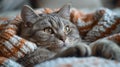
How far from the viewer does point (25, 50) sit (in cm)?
119

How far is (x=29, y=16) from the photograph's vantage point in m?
1.33

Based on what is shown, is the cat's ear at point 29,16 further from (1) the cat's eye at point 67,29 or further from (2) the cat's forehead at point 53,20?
(1) the cat's eye at point 67,29

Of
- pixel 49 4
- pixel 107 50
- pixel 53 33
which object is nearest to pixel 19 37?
pixel 53 33

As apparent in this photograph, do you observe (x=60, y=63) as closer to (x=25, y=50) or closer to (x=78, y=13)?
(x=25, y=50)

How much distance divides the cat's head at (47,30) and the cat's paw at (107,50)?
0.23 meters

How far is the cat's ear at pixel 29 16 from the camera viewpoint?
51.8 inches

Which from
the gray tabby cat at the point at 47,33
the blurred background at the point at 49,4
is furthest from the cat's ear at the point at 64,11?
the blurred background at the point at 49,4

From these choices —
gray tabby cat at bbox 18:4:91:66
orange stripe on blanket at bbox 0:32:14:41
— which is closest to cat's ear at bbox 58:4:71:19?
gray tabby cat at bbox 18:4:91:66

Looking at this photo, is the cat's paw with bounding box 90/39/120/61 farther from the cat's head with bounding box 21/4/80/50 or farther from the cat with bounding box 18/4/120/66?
the cat's head with bounding box 21/4/80/50

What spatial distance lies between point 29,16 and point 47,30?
4.3 inches

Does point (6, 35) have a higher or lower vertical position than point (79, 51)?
higher

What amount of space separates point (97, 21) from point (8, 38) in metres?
0.49

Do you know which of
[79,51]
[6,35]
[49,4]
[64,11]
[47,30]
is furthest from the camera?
[49,4]

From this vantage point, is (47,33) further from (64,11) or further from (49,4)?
(49,4)
